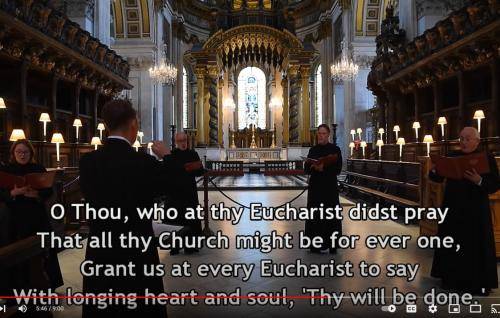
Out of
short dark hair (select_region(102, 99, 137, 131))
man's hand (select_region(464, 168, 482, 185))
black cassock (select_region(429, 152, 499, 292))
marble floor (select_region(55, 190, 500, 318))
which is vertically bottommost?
marble floor (select_region(55, 190, 500, 318))

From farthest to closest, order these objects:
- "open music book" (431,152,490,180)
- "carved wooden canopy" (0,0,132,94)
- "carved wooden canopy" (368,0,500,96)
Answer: "carved wooden canopy" (368,0,500,96) < "carved wooden canopy" (0,0,132,94) < "open music book" (431,152,490,180)

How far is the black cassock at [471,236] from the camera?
3740 mm

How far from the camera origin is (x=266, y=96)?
35.1 meters

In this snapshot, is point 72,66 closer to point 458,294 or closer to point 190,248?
point 190,248

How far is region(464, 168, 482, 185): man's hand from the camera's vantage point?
3.58m

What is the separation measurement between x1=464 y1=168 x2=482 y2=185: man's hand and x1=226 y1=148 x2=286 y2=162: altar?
2189cm

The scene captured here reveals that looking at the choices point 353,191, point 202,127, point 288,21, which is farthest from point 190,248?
point 288,21

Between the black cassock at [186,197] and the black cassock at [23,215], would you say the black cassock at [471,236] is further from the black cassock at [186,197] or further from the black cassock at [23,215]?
the black cassock at [23,215]

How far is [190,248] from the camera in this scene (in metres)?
5.42

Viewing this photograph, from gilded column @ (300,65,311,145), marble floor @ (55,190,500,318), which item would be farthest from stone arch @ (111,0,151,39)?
marble floor @ (55,190,500,318)

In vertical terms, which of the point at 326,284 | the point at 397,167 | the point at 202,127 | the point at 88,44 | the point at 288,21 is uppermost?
the point at 288,21

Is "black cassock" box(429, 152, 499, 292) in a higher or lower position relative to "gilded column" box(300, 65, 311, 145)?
lower

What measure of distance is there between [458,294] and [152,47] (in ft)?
71.0

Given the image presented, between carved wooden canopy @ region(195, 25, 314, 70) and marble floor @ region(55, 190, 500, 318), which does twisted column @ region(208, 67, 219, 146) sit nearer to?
carved wooden canopy @ region(195, 25, 314, 70)
